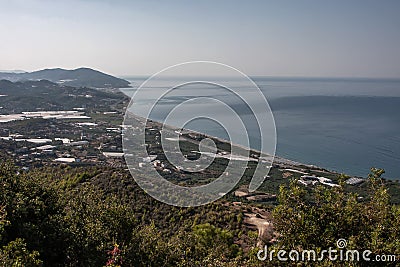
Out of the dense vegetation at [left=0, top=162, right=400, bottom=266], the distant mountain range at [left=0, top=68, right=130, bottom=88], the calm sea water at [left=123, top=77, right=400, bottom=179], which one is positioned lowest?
the calm sea water at [left=123, top=77, right=400, bottom=179]

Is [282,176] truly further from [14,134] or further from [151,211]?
[14,134]

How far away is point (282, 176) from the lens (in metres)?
30.2

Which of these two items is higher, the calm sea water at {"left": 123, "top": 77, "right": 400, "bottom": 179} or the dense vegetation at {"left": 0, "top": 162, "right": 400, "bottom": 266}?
the dense vegetation at {"left": 0, "top": 162, "right": 400, "bottom": 266}

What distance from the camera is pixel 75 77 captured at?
15238cm

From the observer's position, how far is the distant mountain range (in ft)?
460

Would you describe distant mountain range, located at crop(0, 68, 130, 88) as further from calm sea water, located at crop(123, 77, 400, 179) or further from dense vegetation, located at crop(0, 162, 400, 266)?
dense vegetation, located at crop(0, 162, 400, 266)

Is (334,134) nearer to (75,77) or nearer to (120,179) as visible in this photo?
(120,179)

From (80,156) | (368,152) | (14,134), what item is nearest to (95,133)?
(14,134)

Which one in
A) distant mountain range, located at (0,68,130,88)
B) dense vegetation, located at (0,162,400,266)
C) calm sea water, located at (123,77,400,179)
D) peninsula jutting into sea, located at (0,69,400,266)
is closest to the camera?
dense vegetation, located at (0,162,400,266)

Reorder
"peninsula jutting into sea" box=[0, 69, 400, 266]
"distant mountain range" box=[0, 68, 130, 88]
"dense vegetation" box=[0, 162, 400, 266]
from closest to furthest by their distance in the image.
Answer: "dense vegetation" box=[0, 162, 400, 266] → "peninsula jutting into sea" box=[0, 69, 400, 266] → "distant mountain range" box=[0, 68, 130, 88]

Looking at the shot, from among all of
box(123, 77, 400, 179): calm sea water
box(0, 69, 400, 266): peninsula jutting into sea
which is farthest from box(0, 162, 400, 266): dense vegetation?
box(123, 77, 400, 179): calm sea water

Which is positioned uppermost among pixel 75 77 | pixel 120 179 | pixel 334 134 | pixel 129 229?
pixel 75 77

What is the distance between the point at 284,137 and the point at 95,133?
2867 cm

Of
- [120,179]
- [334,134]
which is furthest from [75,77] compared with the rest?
[120,179]
